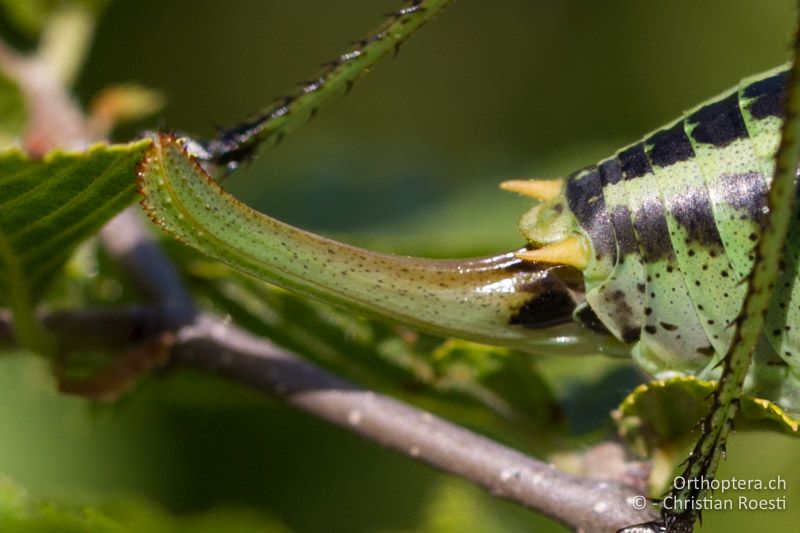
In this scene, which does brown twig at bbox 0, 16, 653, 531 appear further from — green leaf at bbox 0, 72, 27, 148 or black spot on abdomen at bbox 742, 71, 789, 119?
black spot on abdomen at bbox 742, 71, 789, 119

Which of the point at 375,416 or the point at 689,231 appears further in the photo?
the point at 375,416

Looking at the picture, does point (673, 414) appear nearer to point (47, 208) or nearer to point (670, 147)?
point (670, 147)

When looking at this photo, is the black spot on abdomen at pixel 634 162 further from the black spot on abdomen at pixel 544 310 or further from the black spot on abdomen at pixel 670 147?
the black spot on abdomen at pixel 544 310

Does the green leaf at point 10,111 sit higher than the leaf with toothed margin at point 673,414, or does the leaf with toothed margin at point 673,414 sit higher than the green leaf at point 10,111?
the green leaf at point 10,111

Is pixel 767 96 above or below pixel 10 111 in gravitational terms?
below

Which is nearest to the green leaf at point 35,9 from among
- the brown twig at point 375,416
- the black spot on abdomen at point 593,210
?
the brown twig at point 375,416

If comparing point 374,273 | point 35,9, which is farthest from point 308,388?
point 35,9
